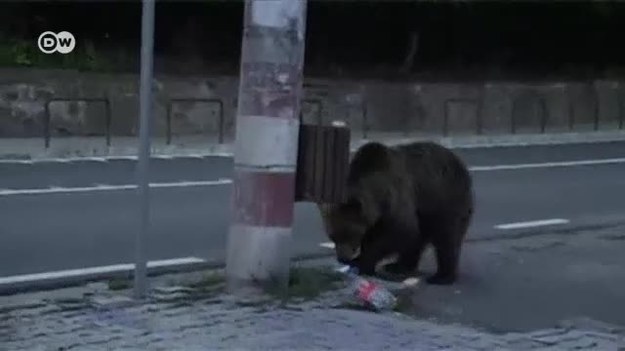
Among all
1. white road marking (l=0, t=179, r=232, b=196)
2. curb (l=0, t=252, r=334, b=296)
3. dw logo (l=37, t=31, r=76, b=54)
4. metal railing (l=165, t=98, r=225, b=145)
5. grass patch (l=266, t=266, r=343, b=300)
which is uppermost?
dw logo (l=37, t=31, r=76, b=54)

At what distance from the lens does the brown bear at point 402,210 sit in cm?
980

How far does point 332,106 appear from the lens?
2967cm

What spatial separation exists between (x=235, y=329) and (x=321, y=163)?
5.28 feet

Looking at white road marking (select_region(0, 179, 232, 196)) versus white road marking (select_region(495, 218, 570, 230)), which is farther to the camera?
white road marking (select_region(0, 179, 232, 196))

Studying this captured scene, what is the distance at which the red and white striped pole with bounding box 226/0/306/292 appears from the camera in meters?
9.18

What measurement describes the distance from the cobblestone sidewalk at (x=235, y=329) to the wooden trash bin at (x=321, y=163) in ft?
2.23

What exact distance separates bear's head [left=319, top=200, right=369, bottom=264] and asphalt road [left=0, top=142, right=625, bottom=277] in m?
1.86

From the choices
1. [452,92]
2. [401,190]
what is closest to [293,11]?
[401,190]

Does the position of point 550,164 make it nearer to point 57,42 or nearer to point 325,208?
point 57,42

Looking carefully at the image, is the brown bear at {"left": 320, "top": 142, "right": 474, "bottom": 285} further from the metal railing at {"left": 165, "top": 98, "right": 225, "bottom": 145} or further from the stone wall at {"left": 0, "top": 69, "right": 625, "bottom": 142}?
the stone wall at {"left": 0, "top": 69, "right": 625, "bottom": 142}

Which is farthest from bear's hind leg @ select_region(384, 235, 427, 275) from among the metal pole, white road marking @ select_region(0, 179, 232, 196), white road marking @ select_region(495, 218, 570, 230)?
white road marking @ select_region(0, 179, 232, 196)

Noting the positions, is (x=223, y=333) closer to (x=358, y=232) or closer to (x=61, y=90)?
(x=358, y=232)

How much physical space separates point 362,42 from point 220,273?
884 inches

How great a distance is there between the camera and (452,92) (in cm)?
3219
